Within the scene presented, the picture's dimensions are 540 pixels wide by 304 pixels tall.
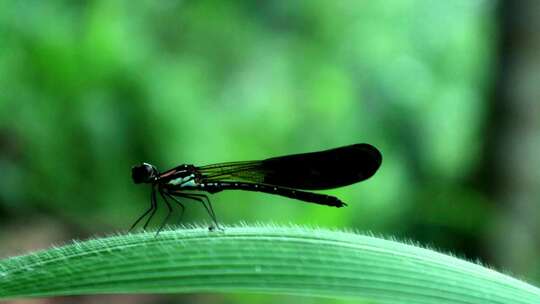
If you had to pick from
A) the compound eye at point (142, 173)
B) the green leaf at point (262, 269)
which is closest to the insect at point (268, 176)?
the compound eye at point (142, 173)

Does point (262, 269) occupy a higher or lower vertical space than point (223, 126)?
lower

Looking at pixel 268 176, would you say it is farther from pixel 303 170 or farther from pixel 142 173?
Answer: pixel 142 173

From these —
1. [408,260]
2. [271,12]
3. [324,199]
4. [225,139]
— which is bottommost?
[408,260]

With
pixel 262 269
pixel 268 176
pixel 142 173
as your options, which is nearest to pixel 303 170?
pixel 268 176

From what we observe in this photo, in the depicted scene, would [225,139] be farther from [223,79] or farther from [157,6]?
[157,6]

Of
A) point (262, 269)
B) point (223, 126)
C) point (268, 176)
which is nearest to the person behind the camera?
point (262, 269)

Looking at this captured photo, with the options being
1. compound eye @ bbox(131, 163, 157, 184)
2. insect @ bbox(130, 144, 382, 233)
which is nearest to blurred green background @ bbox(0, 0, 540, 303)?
insect @ bbox(130, 144, 382, 233)

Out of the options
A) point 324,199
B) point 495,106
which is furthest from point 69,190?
point 495,106

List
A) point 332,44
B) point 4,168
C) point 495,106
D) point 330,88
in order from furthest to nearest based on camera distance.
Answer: point 332,44 < point 330,88 < point 495,106 < point 4,168
